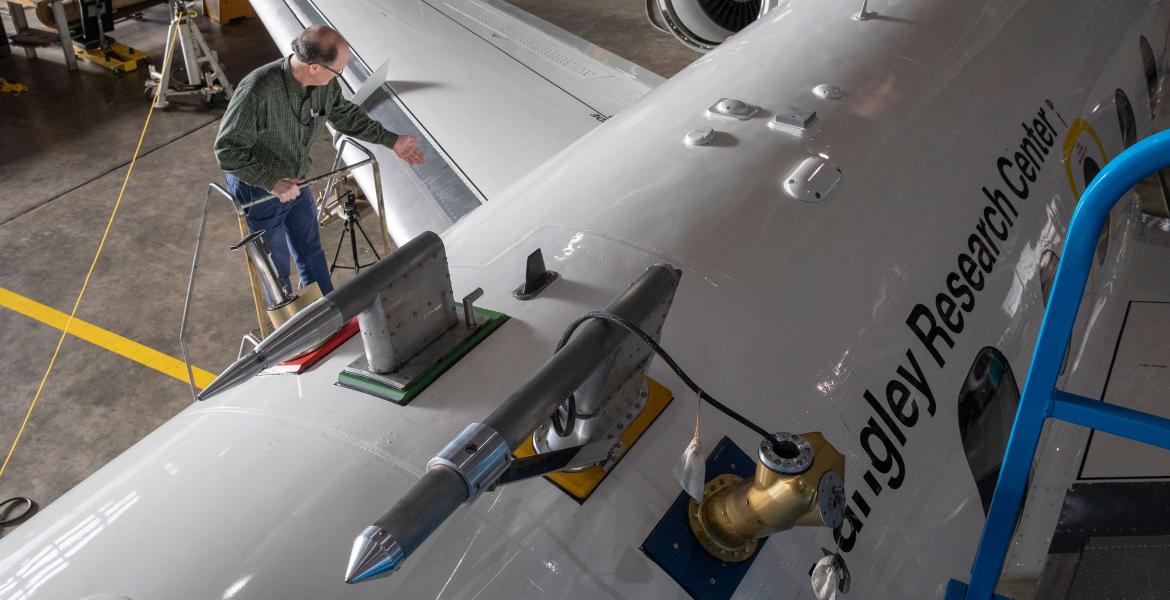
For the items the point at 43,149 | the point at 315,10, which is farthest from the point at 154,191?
the point at 315,10

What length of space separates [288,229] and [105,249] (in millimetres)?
3358

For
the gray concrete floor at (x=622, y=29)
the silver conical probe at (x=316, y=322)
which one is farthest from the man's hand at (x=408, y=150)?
the gray concrete floor at (x=622, y=29)

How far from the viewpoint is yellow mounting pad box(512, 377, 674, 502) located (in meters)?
2.46

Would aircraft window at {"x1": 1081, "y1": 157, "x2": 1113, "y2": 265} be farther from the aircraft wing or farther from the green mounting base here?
the green mounting base

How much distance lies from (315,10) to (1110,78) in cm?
624

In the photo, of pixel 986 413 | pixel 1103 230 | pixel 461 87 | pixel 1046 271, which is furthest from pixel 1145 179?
pixel 461 87

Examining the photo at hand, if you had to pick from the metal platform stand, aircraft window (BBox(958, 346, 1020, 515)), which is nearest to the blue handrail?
aircraft window (BBox(958, 346, 1020, 515))

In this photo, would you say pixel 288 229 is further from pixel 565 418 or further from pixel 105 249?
pixel 565 418

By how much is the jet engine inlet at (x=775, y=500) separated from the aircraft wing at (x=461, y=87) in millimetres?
3770

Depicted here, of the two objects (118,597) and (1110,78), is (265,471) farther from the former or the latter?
(1110,78)

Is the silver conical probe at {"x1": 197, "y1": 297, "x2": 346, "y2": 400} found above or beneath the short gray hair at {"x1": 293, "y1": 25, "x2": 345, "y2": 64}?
above

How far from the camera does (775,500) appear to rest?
2.25 meters

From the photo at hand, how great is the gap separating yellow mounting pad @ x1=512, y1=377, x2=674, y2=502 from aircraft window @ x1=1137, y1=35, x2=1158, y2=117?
524 centimetres

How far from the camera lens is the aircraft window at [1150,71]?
244 inches
